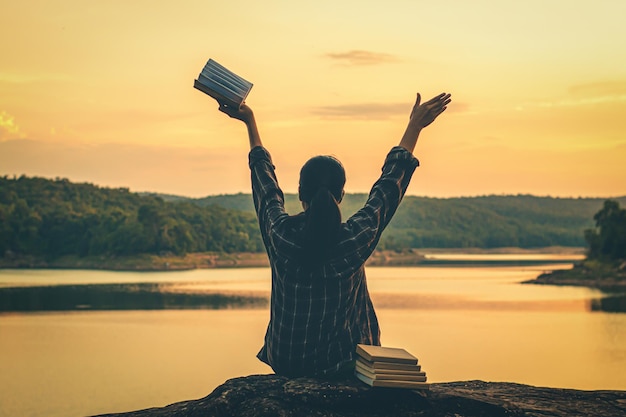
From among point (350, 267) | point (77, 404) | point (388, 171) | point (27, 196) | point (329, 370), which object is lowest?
point (77, 404)

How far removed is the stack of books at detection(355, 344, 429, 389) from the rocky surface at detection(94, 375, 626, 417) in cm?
7

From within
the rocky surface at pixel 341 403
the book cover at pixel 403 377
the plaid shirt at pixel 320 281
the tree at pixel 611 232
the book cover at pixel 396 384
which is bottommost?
the rocky surface at pixel 341 403

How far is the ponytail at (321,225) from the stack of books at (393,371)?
1.30 feet

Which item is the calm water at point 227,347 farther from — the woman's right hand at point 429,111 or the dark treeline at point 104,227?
the dark treeline at point 104,227

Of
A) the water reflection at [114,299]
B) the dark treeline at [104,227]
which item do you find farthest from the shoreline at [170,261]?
the water reflection at [114,299]

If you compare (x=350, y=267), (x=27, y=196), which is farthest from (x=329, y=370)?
(x=27, y=196)

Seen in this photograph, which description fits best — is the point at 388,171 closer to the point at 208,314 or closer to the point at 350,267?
the point at 350,267

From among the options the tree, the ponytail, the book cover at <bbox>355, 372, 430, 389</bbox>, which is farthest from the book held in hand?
the tree

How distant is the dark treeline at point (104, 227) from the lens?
3898 inches

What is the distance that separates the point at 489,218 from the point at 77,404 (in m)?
142

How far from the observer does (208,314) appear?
44.2 meters

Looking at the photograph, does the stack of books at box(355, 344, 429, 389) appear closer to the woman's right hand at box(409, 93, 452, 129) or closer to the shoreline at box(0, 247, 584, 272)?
the woman's right hand at box(409, 93, 452, 129)

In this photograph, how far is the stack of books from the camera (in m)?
3.16

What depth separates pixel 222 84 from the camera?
3.43 metres
